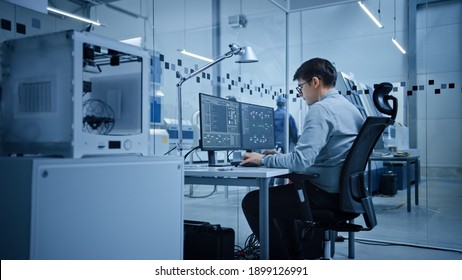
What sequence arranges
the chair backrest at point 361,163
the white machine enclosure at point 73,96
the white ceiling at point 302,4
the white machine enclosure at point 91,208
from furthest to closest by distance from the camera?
the white ceiling at point 302,4 → the chair backrest at point 361,163 → the white machine enclosure at point 73,96 → the white machine enclosure at point 91,208

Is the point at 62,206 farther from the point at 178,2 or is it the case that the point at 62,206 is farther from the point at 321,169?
the point at 178,2

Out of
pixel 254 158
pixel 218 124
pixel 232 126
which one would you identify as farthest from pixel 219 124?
pixel 254 158

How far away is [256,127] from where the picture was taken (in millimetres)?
2609

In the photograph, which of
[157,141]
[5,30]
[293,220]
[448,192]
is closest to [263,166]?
[293,220]

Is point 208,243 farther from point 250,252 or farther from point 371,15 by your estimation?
point 371,15

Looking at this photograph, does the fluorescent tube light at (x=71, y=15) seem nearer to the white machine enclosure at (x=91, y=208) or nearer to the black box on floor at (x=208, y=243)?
the white machine enclosure at (x=91, y=208)

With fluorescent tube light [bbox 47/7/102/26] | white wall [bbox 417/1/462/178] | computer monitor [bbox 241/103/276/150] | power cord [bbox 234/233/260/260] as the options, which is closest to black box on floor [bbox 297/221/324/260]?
power cord [bbox 234/233/260/260]

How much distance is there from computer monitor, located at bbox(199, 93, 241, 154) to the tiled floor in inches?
21.9

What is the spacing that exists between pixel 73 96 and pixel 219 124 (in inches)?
45.0

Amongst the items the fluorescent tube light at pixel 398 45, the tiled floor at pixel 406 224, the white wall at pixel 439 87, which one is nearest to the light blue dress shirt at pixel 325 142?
the tiled floor at pixel 406 224

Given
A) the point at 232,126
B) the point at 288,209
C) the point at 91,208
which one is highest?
the point at 232,126

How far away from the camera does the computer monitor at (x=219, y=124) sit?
6.88ft

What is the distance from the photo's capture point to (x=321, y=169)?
1946mm

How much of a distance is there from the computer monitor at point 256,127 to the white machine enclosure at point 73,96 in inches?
42.1
